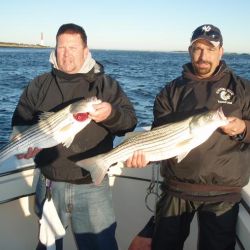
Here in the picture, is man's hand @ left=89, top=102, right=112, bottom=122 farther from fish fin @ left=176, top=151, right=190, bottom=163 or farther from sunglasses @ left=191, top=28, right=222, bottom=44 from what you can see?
sunglasses @ left=191, top=28, right=222, bottom=44

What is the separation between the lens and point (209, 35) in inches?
153

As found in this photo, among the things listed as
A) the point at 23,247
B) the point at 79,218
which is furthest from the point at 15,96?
the point at 79,218

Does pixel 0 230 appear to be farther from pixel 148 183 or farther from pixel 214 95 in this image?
pixel 214 95

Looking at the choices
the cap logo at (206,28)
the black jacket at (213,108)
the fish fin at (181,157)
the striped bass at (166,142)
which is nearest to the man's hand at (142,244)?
the black jacket at (213,108)

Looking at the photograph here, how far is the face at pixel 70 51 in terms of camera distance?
3838 mm

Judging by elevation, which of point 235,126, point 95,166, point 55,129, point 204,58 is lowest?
point 95,166

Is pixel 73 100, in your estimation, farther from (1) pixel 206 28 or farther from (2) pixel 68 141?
(1) pixel 206 28

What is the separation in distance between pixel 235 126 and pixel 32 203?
9.03ft

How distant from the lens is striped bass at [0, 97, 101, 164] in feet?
12.3

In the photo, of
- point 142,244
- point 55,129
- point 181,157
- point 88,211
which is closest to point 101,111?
point 55,129

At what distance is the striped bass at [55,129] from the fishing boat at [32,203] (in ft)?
1.81

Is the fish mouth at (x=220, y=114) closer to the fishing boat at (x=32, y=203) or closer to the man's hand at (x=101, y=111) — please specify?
the man's hand at (x=101, y=111)

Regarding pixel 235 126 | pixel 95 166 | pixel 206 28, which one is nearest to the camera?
pixel 235 126

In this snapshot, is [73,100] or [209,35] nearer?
[209,35]
